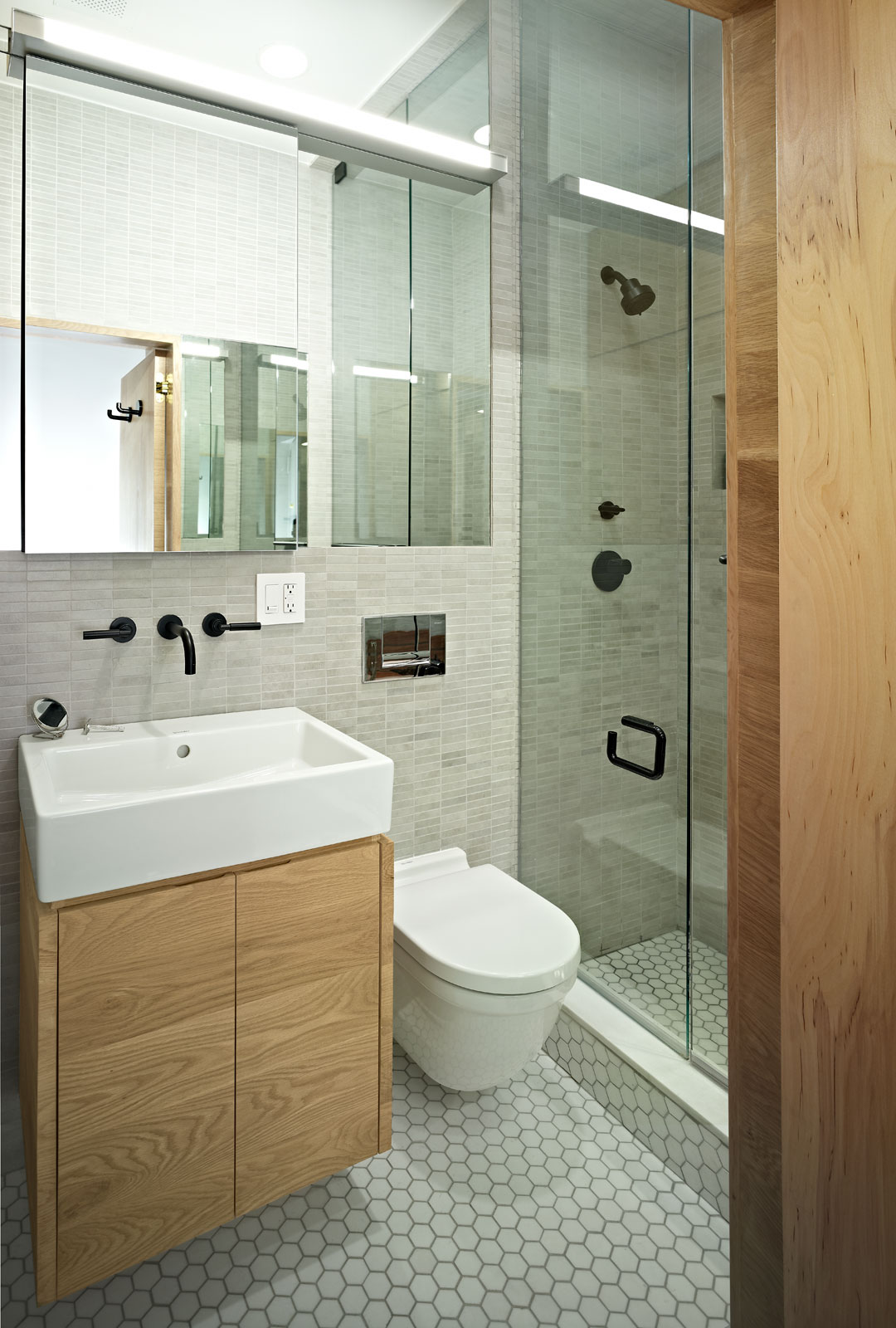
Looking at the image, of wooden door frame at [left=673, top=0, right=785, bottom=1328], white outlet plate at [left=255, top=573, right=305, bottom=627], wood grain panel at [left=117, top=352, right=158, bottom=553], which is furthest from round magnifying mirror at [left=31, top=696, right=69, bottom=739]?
wooden door frame at [left=673, top=0, right=785, bottom=1328]

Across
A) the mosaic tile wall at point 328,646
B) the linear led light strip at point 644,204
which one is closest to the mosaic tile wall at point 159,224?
the mosaic tile wall at point 328,646

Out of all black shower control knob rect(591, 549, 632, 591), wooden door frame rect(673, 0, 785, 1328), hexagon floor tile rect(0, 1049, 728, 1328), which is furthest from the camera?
black shower control knob rect(591, 549, 632, 591)

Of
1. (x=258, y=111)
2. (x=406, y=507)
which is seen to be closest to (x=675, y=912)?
(x=406, y=507)

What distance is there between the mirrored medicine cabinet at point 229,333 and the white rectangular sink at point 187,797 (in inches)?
16.5

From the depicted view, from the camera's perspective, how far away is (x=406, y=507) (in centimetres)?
212

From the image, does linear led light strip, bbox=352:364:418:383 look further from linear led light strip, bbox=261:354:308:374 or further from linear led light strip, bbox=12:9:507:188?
linear led light strip, bbox=12:9:507:188

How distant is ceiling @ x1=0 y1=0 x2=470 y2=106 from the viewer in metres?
1.67

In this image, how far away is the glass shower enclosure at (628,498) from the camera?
1.70 meters

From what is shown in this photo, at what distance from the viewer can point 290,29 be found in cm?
180

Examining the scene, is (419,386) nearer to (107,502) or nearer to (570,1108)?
(107,502)

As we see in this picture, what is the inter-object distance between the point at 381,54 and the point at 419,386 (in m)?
0.76

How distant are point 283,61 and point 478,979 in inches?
82.1

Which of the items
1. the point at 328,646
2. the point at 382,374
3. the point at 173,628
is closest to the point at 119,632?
the point at 173,628

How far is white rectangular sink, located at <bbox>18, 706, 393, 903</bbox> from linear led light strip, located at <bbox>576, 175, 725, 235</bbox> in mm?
1279
